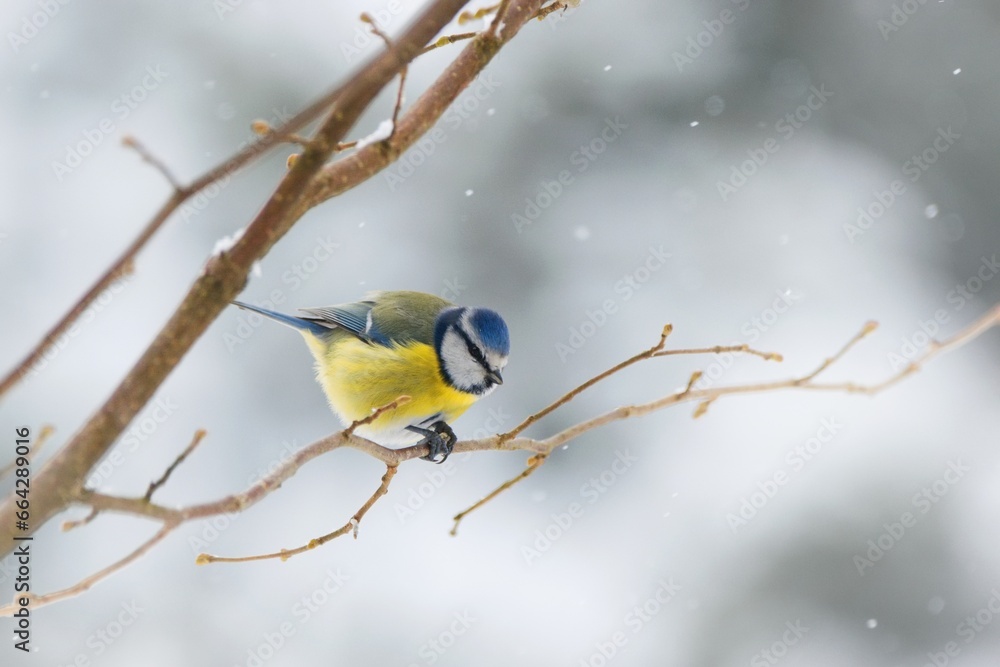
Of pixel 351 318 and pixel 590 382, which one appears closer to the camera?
pixel 590 382

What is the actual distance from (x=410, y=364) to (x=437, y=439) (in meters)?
0.29

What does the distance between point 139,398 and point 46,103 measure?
5.24 m

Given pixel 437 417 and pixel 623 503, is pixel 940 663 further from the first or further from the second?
pixel 437 417

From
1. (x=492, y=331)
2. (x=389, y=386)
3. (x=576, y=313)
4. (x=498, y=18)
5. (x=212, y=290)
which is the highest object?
(x=498, y=18)

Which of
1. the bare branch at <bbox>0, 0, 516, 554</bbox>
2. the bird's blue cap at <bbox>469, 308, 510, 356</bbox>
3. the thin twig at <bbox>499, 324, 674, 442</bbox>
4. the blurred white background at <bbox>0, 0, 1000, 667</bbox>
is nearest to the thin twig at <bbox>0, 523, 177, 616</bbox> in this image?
the bare branch at <bbox>0, 0, 516, 554</bbox>

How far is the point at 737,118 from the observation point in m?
5.85

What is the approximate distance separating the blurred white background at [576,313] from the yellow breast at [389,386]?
6.85 feet

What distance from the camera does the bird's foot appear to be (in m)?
2.56

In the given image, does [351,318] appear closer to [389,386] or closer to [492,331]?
[389,386]

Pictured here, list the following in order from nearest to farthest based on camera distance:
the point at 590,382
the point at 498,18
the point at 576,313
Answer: the point at 498,18, the point at 590,382, the point at 576,313

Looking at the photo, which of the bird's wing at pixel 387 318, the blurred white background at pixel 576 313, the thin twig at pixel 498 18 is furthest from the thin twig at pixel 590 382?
the blurred white background at pixel 576 313

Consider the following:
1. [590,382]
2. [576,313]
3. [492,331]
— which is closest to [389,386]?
[492,331]

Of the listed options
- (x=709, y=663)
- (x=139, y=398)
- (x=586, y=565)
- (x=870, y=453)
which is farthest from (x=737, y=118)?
(x=139, y=398)

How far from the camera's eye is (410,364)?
285cm
